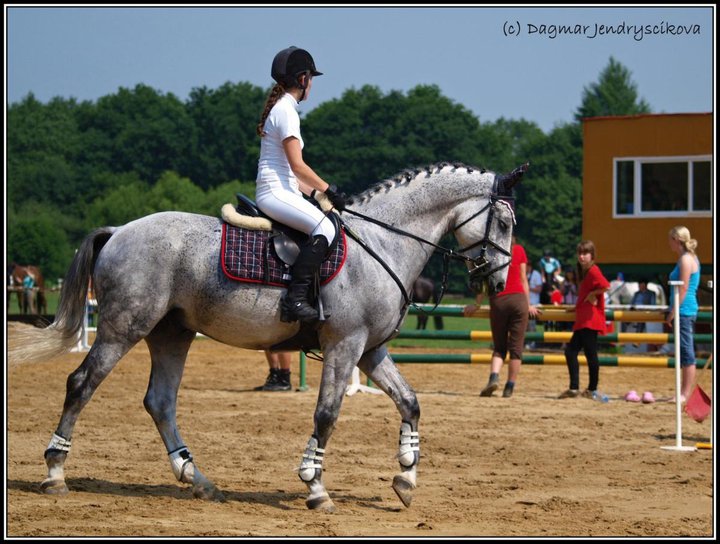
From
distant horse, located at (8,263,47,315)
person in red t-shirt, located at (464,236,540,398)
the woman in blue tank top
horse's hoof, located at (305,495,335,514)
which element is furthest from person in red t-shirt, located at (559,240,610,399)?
distant horse, located at (8,263,47,315)

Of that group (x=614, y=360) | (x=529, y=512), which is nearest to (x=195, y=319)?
(x=529, y=512)

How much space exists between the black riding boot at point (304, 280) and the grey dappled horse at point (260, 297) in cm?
17

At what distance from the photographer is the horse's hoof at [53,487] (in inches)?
315

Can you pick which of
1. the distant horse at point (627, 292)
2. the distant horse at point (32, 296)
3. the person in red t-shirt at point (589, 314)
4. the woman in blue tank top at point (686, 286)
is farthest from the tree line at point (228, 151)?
the woman in blue tank top at point (686, 286)

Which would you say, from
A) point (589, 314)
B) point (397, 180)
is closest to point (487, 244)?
point (397, 180)

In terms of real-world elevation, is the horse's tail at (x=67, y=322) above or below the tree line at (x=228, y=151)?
below

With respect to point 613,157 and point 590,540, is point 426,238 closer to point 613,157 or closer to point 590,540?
point 590,540

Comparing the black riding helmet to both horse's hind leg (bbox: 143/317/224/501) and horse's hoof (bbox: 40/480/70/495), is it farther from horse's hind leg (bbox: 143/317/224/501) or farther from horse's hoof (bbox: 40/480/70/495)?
horse's hoof (bbox: 40/480/70/495)

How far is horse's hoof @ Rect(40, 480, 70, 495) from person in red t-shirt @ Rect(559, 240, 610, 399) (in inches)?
359

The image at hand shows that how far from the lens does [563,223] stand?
8500cm

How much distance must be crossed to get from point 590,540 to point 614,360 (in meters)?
11.1

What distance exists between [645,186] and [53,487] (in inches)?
950

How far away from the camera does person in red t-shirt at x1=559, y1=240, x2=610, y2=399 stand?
1557 centimetres

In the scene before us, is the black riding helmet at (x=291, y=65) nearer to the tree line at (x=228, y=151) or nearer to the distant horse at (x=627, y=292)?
the distant horse at (x=627, y=292)
